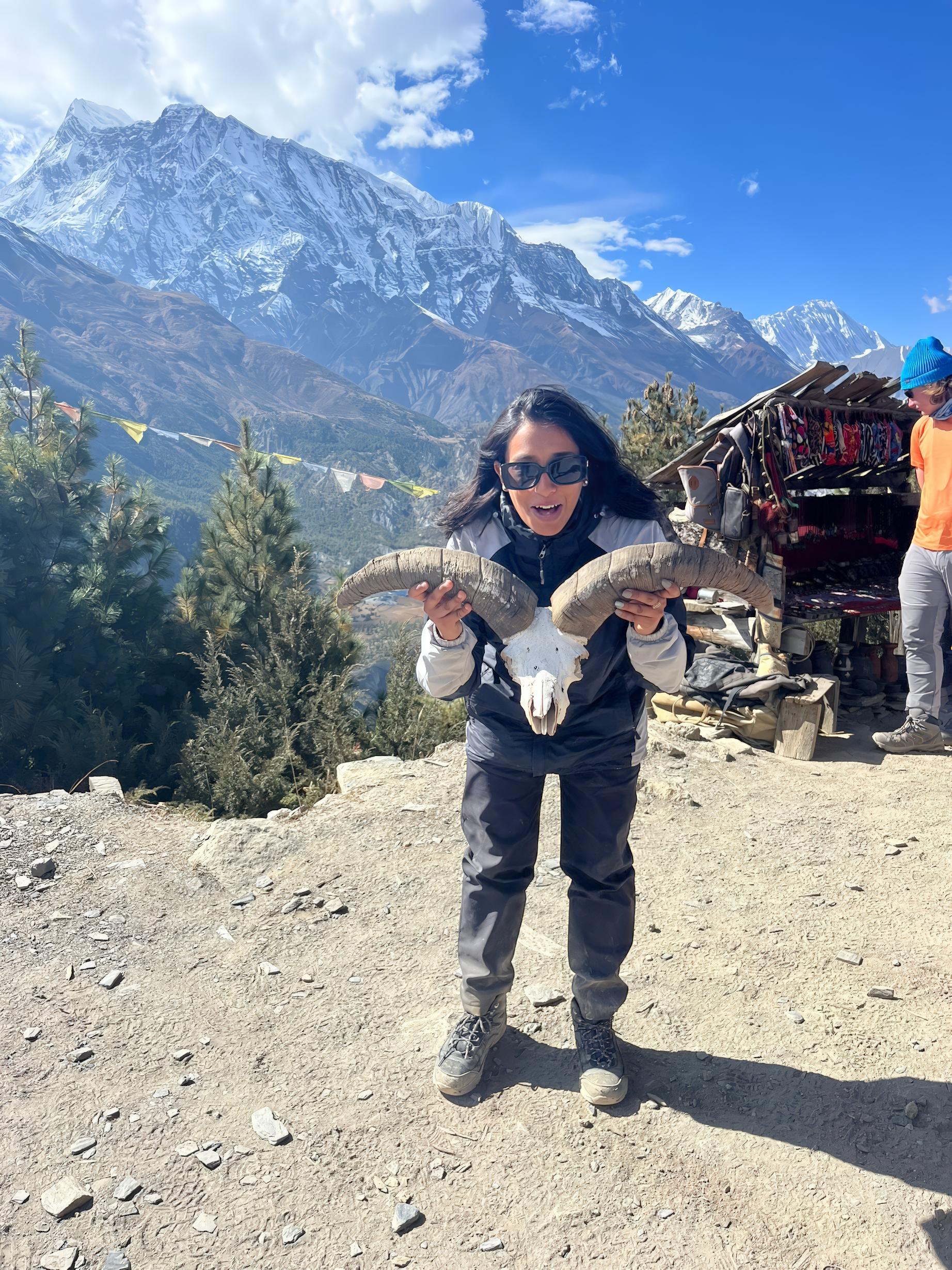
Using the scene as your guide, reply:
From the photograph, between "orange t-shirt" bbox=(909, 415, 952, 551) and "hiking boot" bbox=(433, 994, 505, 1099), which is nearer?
"hiking boot" bbox=(433, 994, 505, 1099)

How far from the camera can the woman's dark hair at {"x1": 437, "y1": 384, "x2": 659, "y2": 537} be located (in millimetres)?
2273

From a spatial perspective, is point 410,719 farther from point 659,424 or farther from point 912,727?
point 659,424

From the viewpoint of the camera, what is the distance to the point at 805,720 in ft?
20.4

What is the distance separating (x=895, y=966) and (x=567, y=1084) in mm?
1787

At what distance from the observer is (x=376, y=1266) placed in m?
1.95

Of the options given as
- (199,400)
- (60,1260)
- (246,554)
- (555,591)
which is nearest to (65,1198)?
(60,1260)

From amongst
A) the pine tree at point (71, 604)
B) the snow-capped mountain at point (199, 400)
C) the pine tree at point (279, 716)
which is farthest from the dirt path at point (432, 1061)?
the snow-capped mountain at point (199, 400)

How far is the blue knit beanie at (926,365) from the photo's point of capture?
193 inches

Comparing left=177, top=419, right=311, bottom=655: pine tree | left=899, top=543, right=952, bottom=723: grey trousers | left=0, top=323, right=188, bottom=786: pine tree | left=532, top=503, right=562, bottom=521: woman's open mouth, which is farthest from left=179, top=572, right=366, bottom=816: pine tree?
left=899, top=543, right=952, bottom=723: grey trousers

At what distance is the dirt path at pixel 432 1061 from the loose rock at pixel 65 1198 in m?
0.03

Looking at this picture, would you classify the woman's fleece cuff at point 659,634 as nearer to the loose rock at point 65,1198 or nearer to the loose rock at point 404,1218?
the loose rock at point 404,1218

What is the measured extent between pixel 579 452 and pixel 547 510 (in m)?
0.22

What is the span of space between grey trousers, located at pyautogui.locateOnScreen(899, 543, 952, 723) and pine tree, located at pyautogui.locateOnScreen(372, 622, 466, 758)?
158 inches

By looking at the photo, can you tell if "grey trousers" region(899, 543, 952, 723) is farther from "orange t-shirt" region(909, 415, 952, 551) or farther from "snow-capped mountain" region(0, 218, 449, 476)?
"snow-capped mountain" region(0, 218, 449, 476)
